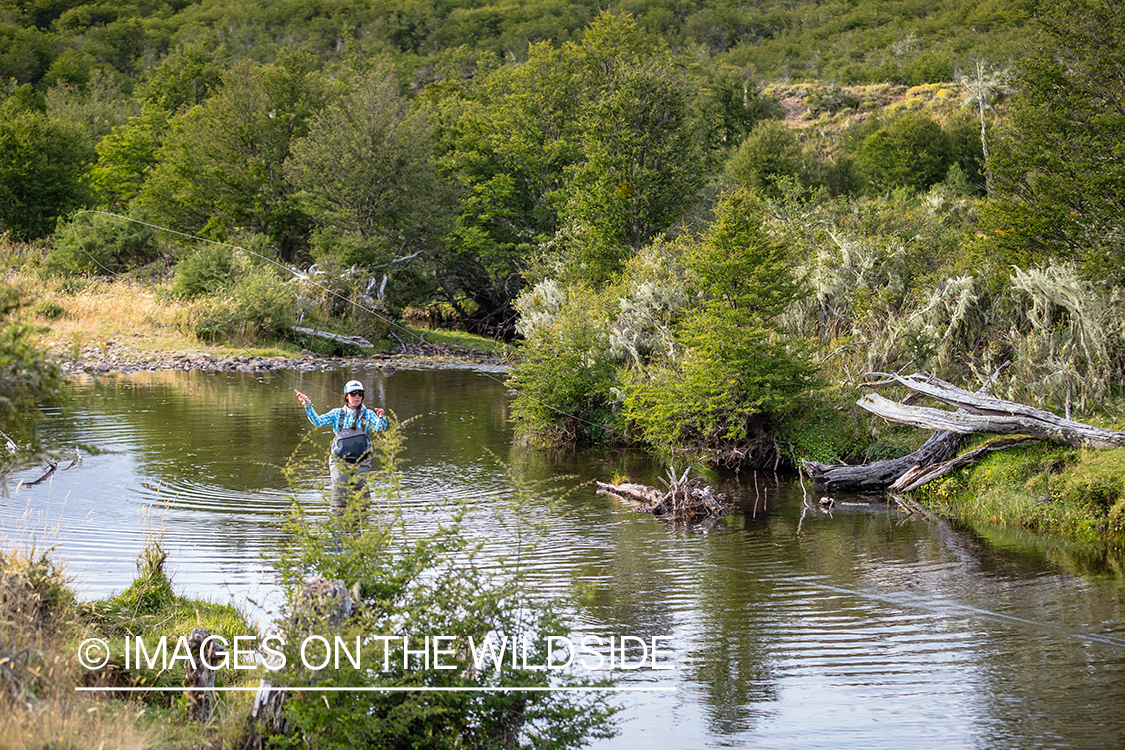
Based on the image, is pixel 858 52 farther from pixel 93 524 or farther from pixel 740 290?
pixel 93 524

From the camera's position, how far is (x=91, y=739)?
4.77 metres

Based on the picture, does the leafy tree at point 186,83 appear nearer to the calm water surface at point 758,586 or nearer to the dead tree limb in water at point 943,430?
the calm water surface at point 758,586

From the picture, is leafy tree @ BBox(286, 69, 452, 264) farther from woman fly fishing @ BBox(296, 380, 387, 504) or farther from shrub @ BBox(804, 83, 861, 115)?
shrub @ BBox(804, 83, 861, 115)

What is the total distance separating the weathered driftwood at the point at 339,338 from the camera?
36.3 m

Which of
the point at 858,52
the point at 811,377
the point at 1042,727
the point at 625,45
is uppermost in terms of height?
the point at 858,52

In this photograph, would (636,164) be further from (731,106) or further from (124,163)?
(124,163)

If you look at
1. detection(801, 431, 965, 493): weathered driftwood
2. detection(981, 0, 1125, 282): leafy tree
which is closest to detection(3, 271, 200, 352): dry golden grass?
detection(801, 431, 965, 493): weathered driftwood

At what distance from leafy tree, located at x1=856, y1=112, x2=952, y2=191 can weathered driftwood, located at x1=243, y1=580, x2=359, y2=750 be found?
50.6 metres

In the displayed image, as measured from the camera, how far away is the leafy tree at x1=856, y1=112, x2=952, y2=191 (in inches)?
2062

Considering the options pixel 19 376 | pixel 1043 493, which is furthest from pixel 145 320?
pixel 19 376

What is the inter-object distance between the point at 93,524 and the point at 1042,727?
36.5 ft

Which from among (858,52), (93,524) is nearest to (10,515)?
(93,524)

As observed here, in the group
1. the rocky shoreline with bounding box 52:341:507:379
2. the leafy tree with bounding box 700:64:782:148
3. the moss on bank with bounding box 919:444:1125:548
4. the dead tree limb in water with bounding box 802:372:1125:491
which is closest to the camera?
the moss on bank with bounding box 919:444:1125:548

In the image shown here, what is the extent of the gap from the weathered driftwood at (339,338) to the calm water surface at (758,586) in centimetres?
1788
